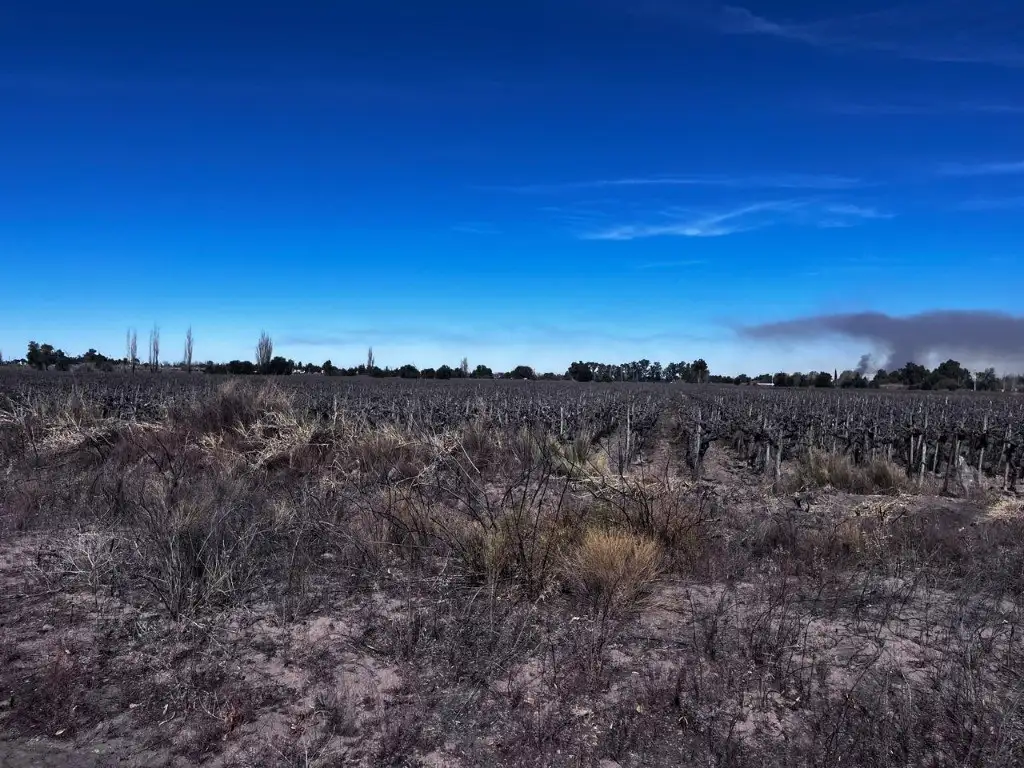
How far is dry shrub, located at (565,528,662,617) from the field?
0.02 meters

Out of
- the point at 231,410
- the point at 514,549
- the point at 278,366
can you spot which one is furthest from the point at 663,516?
the point at 278,366

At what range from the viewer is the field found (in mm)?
3340

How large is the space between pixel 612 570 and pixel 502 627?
1053mm

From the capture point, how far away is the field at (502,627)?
11.0ft

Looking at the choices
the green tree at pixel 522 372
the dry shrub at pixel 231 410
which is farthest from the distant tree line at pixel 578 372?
the dry shrub at pixel 231 410

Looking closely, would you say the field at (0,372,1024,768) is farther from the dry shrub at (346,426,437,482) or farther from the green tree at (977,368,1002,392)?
the green tree at (977,368,1002,392)

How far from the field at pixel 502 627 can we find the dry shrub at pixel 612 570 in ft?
0.07

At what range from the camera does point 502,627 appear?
454 cm

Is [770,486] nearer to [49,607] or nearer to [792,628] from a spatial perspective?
[792,628]

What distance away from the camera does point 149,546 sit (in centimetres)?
558

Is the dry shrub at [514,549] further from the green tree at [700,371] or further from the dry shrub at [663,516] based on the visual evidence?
the green tree at [700,371]

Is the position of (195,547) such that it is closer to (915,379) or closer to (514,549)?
(514,549)

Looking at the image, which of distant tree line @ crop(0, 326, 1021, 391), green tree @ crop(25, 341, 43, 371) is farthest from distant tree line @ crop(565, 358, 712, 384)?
green tree @ crop(25, 341, 43, 371)

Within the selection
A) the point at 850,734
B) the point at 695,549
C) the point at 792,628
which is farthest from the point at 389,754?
the point at 695,549
